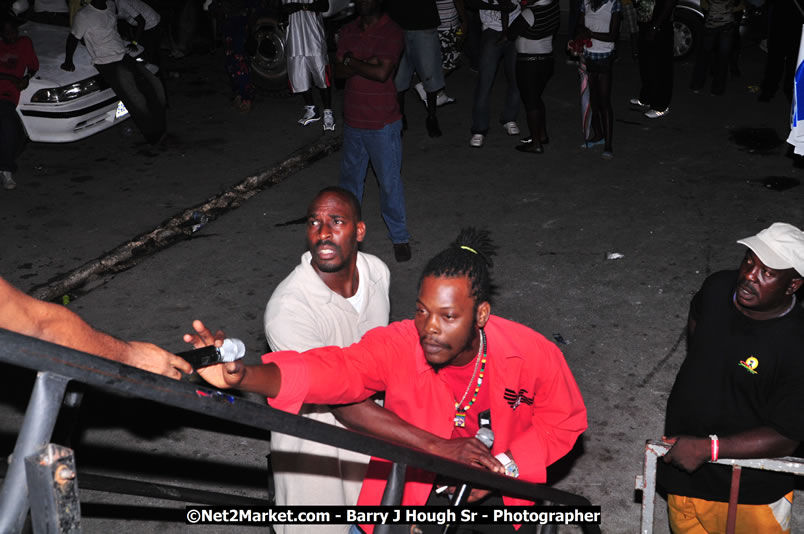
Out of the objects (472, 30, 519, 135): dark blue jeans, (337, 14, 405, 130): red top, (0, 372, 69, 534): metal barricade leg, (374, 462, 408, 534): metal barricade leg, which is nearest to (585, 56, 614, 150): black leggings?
(472, 30, 519, 135): dark blue jeans

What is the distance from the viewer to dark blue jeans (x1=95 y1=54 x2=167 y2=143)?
984cm

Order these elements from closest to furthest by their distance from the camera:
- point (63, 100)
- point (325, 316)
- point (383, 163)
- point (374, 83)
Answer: point (325, 316)
point (374, 83)
point (383, 163)
point (63, 100)

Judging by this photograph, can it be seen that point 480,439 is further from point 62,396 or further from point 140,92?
point 140,92

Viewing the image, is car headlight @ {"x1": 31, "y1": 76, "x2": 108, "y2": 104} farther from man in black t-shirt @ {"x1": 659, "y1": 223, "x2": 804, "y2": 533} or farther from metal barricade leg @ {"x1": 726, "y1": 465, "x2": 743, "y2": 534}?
metal barricade leg @ {"x1": 726, "y1": 465, "x2": 743, "y2": 534}

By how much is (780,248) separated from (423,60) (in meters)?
7.13

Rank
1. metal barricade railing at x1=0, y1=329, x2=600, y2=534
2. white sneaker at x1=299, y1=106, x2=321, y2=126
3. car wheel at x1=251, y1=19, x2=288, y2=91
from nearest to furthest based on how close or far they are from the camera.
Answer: metal barricade railing at x1=0, y1=329, x2=600, y2=534 < white sneaker at x1=299, y1=106, x2=321, y2=126 < car wheel at x1=251, y1=19, x2=288, y2=91

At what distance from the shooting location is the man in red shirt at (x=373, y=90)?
21.9 ft

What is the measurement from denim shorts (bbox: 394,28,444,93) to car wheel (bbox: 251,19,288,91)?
264 cm

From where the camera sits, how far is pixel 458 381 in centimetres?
313

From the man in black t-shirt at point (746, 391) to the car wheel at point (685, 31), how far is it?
33.3 feet

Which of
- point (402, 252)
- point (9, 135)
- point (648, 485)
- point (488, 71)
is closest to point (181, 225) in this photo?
point (9, 135)

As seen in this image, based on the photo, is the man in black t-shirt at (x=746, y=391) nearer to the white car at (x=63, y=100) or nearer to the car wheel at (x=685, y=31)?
the white car at (x=63, y=100)

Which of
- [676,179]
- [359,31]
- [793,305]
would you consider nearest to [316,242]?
[793,305]

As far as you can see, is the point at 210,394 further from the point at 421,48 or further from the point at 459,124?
the point at 459,124
